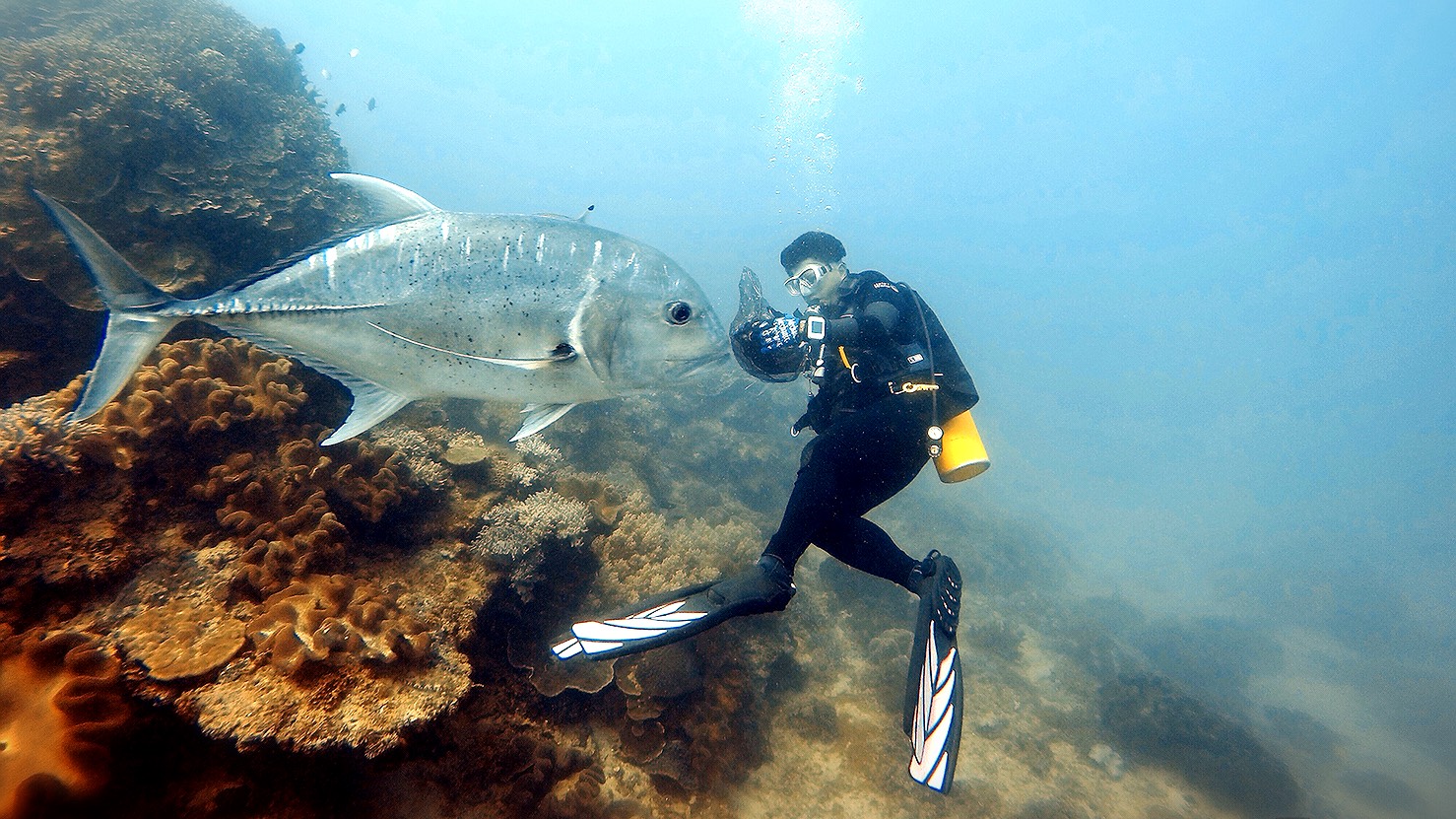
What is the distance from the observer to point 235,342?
3729 millimetres

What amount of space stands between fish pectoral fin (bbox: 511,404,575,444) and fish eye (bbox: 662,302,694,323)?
57 cm

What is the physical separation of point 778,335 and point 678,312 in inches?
44.4

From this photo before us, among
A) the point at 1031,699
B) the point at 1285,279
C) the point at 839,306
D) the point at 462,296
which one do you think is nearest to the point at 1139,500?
the point at 1031,699

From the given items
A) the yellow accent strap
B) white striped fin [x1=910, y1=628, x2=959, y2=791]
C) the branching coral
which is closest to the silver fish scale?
the branching coral

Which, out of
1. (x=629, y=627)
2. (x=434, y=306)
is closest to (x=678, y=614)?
(x=629, y=627)

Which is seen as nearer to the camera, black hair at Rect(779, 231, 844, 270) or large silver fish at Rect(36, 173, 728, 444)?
large silver fish at Rect(36, 173, 728, 444)

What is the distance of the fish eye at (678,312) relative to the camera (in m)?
2.32

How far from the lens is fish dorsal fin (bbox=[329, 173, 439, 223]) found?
253 centimetres

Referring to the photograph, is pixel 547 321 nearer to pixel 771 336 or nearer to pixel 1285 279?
pixel 771 336

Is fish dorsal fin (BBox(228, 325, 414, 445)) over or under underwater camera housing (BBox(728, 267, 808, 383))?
under

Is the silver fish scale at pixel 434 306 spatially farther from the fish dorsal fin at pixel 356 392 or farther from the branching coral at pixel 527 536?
the branching coral at pixel 527 536

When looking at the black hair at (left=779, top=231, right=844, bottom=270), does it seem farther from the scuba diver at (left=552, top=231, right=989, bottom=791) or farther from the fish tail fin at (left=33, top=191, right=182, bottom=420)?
the fish tail fin at (left=33, top=191, right=182, bottom=420)

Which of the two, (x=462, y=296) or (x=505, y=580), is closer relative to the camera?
(x=462, y=296)

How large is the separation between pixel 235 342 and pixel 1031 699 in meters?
11.9
